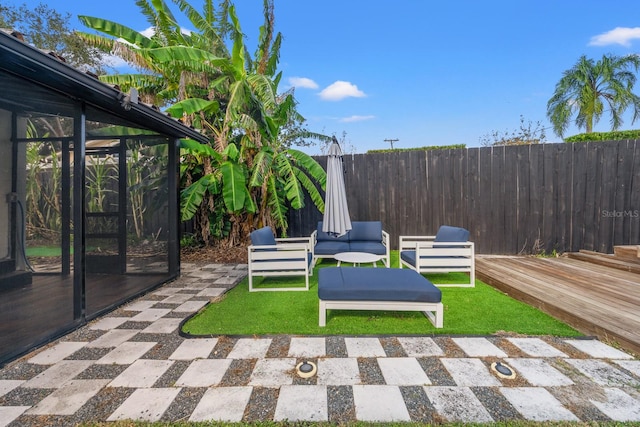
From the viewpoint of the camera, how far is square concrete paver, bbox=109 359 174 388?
212cm

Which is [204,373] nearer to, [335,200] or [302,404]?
[302,404]

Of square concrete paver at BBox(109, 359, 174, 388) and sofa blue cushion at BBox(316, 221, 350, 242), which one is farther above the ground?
sofa blue cushion at BBox(316, 221, 350, 242)

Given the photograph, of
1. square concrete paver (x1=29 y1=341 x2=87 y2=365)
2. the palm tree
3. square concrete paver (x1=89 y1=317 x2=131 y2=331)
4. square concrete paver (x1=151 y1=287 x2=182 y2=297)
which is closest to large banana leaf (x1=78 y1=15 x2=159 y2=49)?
square concrete paver (x1=151 y1=287 x2=182 y2=297)

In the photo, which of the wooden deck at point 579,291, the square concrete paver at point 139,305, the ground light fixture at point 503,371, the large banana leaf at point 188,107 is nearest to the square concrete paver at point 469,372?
the ground light fixture at point 503,371

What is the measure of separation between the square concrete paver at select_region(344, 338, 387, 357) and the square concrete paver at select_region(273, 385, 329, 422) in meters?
0.58

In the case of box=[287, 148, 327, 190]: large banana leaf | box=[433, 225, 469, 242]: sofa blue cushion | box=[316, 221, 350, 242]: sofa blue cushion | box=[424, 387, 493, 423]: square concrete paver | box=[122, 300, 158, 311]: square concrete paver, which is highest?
box=[287, 148, 327, 190]: large banana leaf

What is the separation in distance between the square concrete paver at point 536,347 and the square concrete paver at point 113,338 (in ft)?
12.6

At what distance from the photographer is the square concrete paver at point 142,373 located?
6.95ft

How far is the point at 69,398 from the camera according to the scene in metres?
1.96

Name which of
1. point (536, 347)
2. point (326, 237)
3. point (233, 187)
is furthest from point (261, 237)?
point (536, 347)

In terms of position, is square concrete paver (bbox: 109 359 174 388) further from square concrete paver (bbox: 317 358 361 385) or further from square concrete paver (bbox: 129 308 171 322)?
square concrete paver (bbox: 317 358 361 385)

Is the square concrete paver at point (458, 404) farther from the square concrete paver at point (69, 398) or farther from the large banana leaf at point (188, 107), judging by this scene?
the large banana leaf at point (188, 107)

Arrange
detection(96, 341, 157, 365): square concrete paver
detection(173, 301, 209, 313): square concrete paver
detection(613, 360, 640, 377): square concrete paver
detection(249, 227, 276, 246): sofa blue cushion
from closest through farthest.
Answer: detection(613, 360, 640, 377): square concrete paver, detection(96, 341, 157, 365): square concrete paver, detection(173, 301, 209, 313): square concrete paver, detection(249, 227, 276, 246): sofa blue cushion

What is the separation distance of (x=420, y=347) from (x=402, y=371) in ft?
1.59
